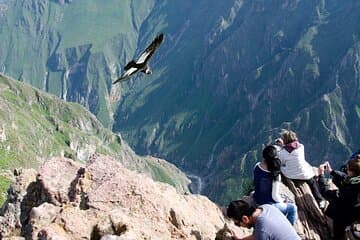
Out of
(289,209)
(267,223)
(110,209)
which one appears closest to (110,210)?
(110,209)

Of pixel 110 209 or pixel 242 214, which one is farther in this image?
pixel 110 209

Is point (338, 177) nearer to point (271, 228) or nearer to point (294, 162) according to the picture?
point (294, 162)

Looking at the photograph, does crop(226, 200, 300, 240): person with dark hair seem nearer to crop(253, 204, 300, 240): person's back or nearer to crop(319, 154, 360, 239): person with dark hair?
crop(253, 204, 300, 240): person's back

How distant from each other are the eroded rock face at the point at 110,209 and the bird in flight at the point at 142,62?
278 inches

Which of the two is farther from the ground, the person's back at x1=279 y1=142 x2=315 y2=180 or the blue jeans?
the person's back at x1=279 y1=142 x2=315 y2=180

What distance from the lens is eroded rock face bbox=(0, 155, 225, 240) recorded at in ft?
52.0

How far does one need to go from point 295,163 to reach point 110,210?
8.02 m

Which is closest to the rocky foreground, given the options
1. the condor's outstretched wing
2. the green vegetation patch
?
the condor's outstretched wing

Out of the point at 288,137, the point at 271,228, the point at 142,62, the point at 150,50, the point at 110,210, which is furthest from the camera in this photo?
the point at 288,137

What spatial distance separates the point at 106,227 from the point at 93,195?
2.10 meters

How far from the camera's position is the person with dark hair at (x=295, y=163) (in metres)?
21.0

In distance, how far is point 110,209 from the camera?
55.8 ft

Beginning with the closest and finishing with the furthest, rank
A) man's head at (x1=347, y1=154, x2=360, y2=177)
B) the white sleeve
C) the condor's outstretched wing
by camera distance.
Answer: the condor's outstretched wing → man's head at (x1=347, y1=154, x2=360, y2=177) → the white sleeve

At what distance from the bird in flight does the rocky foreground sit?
7038mm
